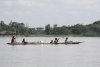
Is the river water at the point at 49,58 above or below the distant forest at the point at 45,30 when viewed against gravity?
A: below

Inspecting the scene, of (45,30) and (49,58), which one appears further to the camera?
(45,30)

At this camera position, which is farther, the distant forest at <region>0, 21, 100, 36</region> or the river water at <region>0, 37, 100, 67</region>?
the distant forest at <region>0, 21, 100, 36</region>

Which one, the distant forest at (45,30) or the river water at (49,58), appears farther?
the distant forest at (45,30)

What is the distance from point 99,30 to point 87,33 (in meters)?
8.53

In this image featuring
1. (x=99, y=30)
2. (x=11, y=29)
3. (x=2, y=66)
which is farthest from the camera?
(x=99, y=30)

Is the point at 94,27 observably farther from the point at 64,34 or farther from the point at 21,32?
the point at 21,32

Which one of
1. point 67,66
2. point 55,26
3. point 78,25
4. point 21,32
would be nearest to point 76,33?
point 78,25

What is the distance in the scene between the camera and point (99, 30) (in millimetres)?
123500

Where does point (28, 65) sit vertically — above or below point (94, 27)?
below

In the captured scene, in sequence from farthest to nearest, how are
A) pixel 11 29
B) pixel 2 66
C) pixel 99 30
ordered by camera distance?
1. pixel 99 30
2. pixel 11 29
3. pixel 2 66

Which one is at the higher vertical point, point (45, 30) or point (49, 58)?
Result: point (45, 30)

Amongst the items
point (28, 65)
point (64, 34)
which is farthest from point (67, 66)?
point (64, 34)

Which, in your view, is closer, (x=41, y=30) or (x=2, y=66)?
(x=2, y=66)

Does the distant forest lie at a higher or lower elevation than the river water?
higher
